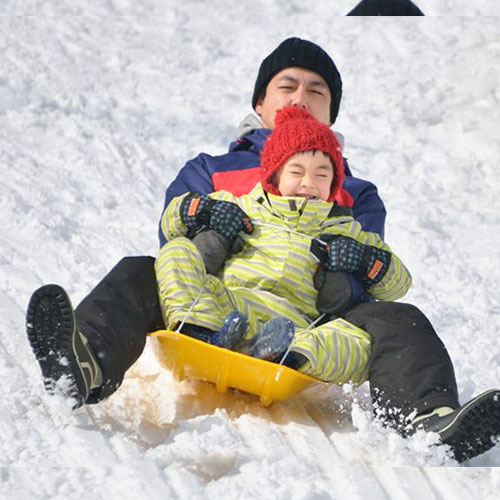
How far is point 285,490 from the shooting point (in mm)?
2596

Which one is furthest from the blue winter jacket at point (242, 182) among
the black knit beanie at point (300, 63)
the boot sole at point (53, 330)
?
the boot sole at point (53, 330)

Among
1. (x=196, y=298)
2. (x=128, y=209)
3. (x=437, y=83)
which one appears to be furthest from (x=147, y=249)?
(x=437, y=83)

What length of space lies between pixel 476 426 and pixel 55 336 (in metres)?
1.17

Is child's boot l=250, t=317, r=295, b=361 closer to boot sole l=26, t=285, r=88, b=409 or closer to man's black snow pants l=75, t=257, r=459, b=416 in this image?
man's black snow pants l=75, t=257, r=459, b=416

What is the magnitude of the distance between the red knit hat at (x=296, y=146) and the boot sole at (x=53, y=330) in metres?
1.19

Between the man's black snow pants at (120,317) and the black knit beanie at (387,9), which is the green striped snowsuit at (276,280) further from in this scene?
the black knit beanie at (387,9)

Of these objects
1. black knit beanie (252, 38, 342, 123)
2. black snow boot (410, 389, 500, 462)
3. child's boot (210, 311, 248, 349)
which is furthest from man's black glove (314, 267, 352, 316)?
black knit beanie (252, 38, 342, 123)

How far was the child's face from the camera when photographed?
12.0 feet

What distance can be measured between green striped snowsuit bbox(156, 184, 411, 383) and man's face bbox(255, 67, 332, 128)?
790 millimetres

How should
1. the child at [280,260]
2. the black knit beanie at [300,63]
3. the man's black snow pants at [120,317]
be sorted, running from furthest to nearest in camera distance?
1. the black knit beanie at [300,63]
2. the child at [280,260]
3. the man's black snow pants at [120,317]

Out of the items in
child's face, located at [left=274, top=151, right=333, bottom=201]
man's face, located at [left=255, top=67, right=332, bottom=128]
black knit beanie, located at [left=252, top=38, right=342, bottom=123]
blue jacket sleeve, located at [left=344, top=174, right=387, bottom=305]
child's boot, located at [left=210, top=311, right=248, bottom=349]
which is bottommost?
child's boot, located at [left=210, top=311, right=248, bottom=349]

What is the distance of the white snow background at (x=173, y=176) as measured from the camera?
108 inches

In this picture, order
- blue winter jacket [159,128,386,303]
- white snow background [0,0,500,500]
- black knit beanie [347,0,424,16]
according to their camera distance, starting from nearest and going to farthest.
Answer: white snow background [0,0,500,500], blue winter jacket [159,128,386,303], black knit beanie [347,0,424,16]

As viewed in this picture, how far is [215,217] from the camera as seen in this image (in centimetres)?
355
